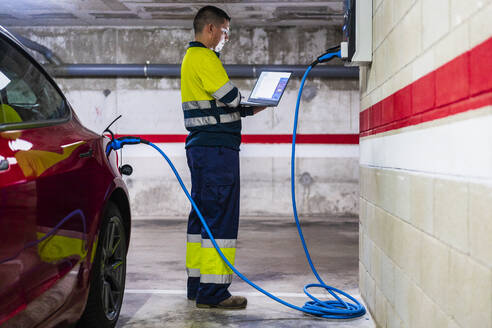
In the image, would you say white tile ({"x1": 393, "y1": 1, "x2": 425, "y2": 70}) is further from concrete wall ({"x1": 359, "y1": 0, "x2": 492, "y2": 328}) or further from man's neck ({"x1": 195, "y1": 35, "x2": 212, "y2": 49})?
man's neck ({"x1": 195, "y1": 35, "x2": 212, "y2": 49})

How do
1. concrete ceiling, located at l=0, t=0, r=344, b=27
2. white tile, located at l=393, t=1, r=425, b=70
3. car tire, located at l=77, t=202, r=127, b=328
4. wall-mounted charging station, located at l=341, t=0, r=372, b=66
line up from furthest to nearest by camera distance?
concrete ceiling, located at l=0, t=0, r=344, b=27 → wall-mounted charging station, located at l=341, t=0, r=372, b=66 → car tire, located at l=77, t=202, r=127, b=328 → white tile, located at l=393, t=1, r=425, b=70

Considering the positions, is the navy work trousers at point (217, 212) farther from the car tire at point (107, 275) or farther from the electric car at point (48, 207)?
the electric car at point (48, 207)

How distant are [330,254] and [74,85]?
5107mm

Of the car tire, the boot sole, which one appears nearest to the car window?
the car tire

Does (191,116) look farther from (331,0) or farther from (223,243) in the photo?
(331,0)

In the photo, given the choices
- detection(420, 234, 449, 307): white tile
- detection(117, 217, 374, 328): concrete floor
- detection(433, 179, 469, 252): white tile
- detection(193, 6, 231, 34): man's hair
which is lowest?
detection(117, 217, 374, 328): concrete floor

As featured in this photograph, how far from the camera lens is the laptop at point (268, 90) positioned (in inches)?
127

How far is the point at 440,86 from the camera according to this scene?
5.75ft

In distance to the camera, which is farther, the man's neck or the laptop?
the man's neck

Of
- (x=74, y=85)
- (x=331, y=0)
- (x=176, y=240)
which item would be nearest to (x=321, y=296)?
(x=176, y=240)

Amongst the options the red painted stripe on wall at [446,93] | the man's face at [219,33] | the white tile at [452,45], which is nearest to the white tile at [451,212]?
the red painted stripe on wall at [446,93]

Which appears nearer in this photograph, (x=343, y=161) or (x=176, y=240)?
(x=176, y=240)

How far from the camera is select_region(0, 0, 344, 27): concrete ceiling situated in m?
7.20

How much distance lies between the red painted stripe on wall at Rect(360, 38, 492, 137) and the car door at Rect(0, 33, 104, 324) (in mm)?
1307
